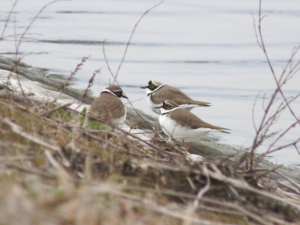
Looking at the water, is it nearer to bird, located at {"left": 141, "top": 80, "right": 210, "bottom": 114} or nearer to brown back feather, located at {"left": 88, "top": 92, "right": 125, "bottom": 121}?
bird, located at {"left": 141, "top": 80, "right": 210, "bottom": 114}

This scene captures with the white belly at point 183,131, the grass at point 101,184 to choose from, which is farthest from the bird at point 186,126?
the grass at point 101,184

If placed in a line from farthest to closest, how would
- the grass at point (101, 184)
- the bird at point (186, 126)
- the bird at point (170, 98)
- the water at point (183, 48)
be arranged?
the water at point (183, 48) < the bird at point (170, 98) < the bird at point (186, 126) < the grass at point (101, 184)

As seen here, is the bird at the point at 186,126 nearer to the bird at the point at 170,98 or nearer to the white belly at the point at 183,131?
the white belly at the point at 183,131

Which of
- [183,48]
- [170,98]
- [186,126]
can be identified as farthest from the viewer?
[183,48]

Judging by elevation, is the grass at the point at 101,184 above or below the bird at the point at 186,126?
below

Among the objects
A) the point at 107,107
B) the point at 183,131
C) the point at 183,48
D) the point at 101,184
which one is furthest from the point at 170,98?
the point at 101,184

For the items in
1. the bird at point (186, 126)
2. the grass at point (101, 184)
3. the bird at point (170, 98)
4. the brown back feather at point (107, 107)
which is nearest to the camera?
the grass at point (101, 184)

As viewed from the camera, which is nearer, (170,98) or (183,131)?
(183,131)

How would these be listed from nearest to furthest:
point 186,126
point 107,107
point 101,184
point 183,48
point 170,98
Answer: point 101,184 < point 107,107 < point 186,126 < point 170,98 < point 183,48

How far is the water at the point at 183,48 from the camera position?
44.6 feet

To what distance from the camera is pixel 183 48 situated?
18422 millimetres

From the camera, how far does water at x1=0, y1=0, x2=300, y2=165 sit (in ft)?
44.6

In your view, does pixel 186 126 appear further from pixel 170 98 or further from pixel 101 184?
pixel 101 184

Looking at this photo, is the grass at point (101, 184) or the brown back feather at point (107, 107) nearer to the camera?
the grass at point (101, 184)
